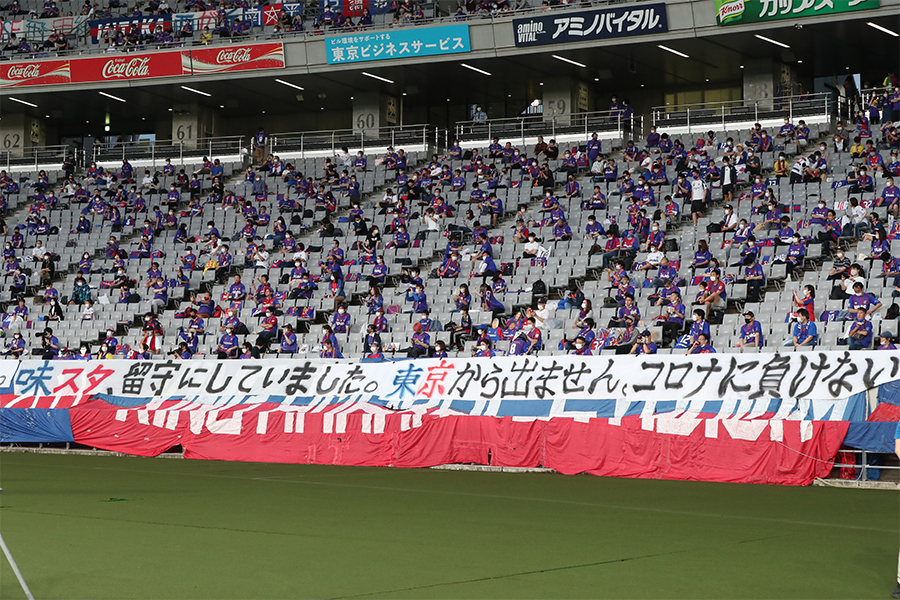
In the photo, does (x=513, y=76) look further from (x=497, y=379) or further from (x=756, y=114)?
(x=497, y=379)

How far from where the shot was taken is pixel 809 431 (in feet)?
42.4

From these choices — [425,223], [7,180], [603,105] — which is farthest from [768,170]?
[7,180]

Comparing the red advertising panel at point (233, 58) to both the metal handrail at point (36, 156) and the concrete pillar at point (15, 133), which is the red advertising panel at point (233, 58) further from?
the concrete pillar at point (15, 133)

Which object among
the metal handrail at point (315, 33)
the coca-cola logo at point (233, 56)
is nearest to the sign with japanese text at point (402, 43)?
the metal handrail at point (315, 33)

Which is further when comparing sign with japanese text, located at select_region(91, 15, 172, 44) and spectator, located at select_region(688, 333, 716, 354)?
sign with japanese text, located at select_region(91, 15, 172, 44)

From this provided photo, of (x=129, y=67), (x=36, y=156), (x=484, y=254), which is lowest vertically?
(x=484, y=254)

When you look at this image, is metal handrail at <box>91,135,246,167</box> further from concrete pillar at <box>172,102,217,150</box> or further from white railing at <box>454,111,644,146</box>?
white railing at <box>454,111,644,146</box>

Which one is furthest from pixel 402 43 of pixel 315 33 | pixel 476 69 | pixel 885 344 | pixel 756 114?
pixel 885 344

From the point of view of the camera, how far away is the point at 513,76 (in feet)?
115

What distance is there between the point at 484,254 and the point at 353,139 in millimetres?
13963

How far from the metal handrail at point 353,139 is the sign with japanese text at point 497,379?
16218mm

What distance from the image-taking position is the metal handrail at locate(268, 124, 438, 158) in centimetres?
3491

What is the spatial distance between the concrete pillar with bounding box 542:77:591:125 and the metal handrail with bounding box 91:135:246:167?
11.1 metres

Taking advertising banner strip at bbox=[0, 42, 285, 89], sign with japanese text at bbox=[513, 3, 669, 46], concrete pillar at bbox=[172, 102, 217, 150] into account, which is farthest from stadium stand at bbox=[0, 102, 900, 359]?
concrete pillar at bbox=[172, 102, 217, 150]
